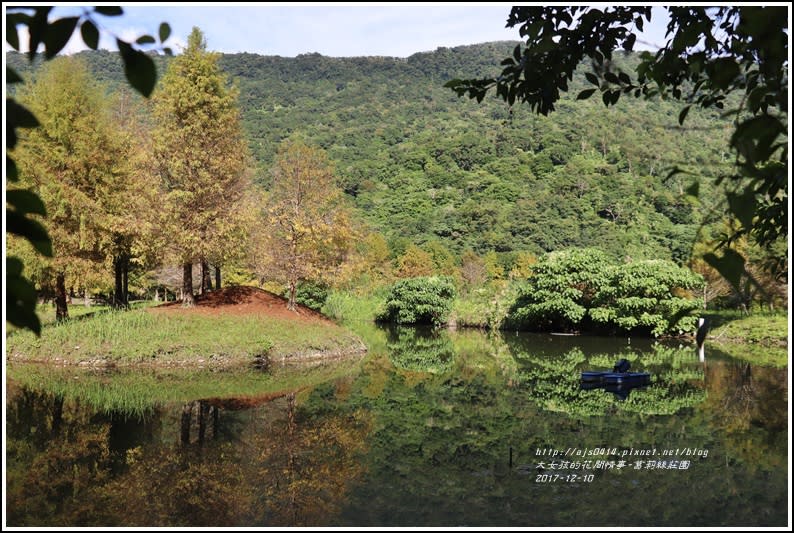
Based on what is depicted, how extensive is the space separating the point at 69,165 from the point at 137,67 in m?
18.7

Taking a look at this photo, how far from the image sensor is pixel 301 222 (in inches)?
786

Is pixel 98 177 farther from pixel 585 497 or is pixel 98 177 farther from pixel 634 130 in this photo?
pixel 634 130

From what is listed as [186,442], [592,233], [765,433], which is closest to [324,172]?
[186,442]

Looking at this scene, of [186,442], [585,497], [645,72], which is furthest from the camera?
[186,442]

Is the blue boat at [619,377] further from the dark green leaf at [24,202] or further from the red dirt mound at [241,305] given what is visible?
the dark green leaf at [24,202]

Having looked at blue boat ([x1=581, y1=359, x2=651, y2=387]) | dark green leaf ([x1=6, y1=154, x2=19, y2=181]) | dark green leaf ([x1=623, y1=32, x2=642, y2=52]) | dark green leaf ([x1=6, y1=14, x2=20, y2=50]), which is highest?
dark green leaf ([x1=623, y1=32, x2=642, y2=52])

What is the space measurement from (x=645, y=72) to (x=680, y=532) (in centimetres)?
340

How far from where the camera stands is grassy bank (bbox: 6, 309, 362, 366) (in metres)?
15.4

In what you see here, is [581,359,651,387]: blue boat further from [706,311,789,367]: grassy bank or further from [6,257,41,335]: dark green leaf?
[6,257,41,335]: dark green leaf

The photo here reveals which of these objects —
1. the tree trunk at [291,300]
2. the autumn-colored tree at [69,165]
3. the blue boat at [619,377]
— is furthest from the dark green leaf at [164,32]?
the tree trunk at [291,300]

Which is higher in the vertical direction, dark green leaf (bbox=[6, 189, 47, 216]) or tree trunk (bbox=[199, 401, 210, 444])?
dark green leaf (bbox=[6, 189, 47, 216])

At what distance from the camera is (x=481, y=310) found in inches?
1291

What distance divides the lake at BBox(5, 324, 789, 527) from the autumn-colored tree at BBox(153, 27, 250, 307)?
486 cm

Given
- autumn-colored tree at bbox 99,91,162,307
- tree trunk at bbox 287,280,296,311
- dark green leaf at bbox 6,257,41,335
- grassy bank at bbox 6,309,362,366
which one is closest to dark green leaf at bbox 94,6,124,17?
dark green leaf at bbox 6,257,41,335
